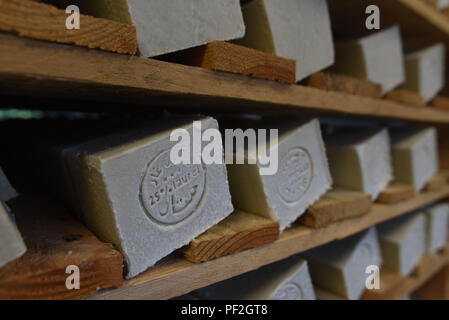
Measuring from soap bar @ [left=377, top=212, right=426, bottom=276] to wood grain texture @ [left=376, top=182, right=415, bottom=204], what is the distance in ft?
0.66

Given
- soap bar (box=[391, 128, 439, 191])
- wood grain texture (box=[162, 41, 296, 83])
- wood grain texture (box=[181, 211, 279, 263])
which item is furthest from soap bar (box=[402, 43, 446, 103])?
wood grain texture (box=[181, 211, 279, 263])

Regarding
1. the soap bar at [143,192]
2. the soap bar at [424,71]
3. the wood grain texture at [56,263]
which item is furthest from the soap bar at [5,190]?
the soap bar at [424,71]

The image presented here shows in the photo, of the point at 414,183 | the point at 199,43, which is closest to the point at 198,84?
the point at 199,43

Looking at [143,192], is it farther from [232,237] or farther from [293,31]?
[293,31]

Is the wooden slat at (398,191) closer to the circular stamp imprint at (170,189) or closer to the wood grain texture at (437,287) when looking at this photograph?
the wood grain texture at (437,287)

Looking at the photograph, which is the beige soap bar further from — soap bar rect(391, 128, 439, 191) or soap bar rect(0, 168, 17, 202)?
soap bar rect(391, 128, 439, 191)

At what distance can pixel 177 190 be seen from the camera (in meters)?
0.64

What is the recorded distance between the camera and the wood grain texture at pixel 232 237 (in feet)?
2.20

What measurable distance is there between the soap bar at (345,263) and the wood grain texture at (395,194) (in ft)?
0.41

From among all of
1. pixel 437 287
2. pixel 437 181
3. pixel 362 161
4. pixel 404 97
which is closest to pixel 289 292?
pixel 362 161

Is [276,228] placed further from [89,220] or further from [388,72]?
[388,72]

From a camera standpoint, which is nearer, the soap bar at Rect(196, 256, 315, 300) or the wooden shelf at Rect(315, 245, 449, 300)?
the soap bar at Rect(196, 256, 315, 300)

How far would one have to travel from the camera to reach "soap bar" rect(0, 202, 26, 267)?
1.55ft

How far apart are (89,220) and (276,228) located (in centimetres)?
39
